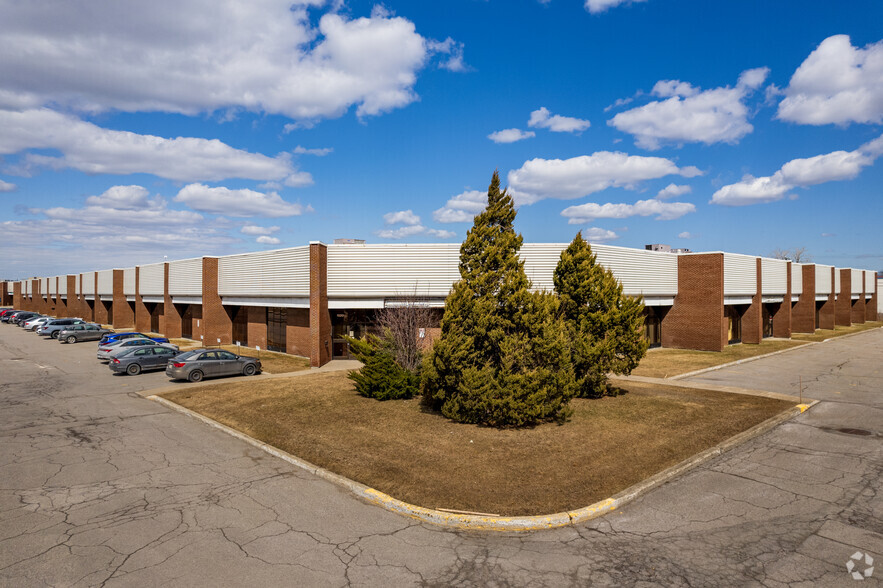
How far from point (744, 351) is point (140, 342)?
39.2 meters

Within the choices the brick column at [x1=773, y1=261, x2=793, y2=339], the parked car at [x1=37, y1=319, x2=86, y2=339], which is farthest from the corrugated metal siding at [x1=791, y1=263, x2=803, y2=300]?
the parked car at [x1=37, y1=319, x2=86, y2=339]

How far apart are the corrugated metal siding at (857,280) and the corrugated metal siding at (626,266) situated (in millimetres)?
38255

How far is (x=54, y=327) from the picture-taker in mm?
45656

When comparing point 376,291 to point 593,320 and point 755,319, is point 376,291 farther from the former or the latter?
point 755,319

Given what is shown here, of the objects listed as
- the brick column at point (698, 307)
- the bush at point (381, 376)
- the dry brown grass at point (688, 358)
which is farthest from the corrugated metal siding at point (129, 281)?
the brick column at point (698, 307)

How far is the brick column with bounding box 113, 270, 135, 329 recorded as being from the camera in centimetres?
5081

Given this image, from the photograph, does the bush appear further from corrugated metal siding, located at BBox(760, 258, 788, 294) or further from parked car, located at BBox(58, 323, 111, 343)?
parked car, located at BBox(58, 323, 111, 343)

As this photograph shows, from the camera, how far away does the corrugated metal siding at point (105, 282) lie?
2085 inches

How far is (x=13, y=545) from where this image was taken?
7.27 meters

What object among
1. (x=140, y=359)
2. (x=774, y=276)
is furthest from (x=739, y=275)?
(x=140, y=359)

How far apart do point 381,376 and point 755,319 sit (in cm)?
3263

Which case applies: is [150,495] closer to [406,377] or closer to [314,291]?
[406,377]

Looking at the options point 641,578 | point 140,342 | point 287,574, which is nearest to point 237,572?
point 287,574

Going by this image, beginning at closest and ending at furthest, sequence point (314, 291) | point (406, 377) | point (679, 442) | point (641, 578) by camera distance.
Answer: point (641, 578) → point (679, 442) → point (406, 377) → point (314, 291)
